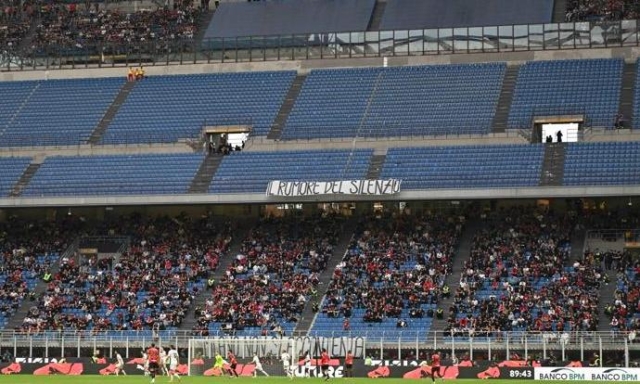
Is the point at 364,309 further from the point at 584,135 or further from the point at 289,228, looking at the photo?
the point at 584,135

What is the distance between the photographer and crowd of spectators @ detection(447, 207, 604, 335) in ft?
233

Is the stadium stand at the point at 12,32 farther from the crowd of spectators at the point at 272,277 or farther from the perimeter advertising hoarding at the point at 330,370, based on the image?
the perimeter advertising hoarding at the point at 330,370

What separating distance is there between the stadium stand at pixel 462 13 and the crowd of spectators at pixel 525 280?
1853cm

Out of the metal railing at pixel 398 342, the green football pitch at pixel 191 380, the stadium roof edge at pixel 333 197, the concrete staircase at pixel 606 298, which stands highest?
the stadium roof edge at pixel 333 197

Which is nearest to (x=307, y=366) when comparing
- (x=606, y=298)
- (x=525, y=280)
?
(x=525, y=280)

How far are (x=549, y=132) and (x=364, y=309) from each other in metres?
19.5

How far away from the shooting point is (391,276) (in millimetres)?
77812

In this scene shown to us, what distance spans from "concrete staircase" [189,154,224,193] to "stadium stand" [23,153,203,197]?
334 millimetres

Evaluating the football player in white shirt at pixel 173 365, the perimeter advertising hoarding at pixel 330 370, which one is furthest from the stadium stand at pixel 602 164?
the football player in white shirt at pixel 173 365

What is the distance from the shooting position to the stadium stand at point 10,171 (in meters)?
Result: 90.1

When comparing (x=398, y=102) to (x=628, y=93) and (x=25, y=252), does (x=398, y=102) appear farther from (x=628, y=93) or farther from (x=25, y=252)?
(x=25, y=252)

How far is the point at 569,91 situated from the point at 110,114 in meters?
31.7

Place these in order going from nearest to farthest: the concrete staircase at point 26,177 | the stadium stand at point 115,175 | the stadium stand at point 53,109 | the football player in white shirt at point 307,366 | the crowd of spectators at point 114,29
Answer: the football player in white shirt at point 307,366, the stadium stand at point 115,175, the concrete staircase at point 26,177, the stadium stand at point 53,109, the crowd of spectators at point 114,29

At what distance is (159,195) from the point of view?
85.7 meters
